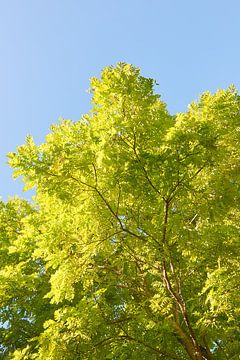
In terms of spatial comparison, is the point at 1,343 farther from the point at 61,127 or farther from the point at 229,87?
the point at 229,87

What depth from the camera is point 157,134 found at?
6133 mm

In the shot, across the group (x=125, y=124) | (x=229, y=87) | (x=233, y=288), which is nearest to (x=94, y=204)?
(x=125, y=124)

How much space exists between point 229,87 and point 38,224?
629 centimetres

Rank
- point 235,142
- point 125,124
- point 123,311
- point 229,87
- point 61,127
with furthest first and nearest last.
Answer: point 229,87, point 235,142, point 123,311, point 61,127, point 125,124

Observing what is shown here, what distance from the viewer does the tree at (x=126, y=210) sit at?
19.3 ft

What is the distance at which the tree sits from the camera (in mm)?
5871

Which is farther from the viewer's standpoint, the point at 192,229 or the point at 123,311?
the point at 123,311

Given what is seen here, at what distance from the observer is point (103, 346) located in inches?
273

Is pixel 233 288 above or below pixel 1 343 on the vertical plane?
below

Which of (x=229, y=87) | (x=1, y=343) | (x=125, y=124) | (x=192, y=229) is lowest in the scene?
(x=192, y=229)

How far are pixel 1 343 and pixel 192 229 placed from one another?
21.0 feet

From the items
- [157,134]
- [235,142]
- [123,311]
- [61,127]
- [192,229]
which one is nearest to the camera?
[157,134]

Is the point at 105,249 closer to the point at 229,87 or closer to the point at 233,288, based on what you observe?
the point at 233,288

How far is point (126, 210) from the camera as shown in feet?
22.4
